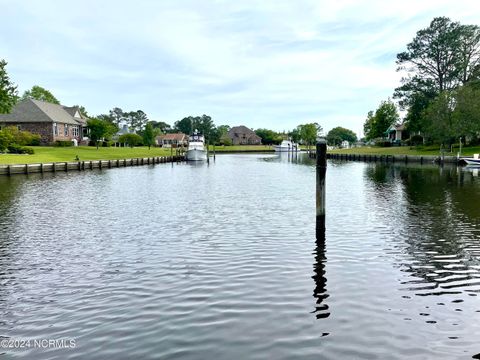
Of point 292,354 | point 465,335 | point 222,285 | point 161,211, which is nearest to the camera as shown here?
point 292,354

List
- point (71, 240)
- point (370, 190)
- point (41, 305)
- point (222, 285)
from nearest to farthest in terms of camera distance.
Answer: point (41, 305) → point (222, 285) → point (71, 240) → point (370, 190)

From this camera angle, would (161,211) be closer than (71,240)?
No

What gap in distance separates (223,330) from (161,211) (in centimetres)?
1697

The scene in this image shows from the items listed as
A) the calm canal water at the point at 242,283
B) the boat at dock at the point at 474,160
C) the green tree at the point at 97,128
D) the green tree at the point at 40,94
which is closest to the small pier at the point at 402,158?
the boat at dock at the point at 474,160

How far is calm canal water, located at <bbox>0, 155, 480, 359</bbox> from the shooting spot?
8.84m

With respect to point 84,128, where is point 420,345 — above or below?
below

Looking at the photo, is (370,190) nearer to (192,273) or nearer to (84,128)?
(192,273)

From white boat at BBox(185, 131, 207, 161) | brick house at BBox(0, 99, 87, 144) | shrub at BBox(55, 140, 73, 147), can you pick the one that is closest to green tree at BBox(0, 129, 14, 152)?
shrub at BBox(55, 140, 73, 147)

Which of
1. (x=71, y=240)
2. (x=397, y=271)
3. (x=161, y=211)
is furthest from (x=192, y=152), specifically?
(x=397, y=271)

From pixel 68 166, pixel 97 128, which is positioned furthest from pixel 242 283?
pixel 97 128

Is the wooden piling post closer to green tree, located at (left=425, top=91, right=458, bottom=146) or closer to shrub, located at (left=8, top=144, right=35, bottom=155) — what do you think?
shrub, located at (left=8, top=144, right=35, bottom=155)

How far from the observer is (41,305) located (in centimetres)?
1083

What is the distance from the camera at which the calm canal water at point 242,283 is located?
8844 millimetres

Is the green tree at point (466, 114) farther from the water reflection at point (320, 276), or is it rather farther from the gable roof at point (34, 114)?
the gable roof at point (34, 114)
